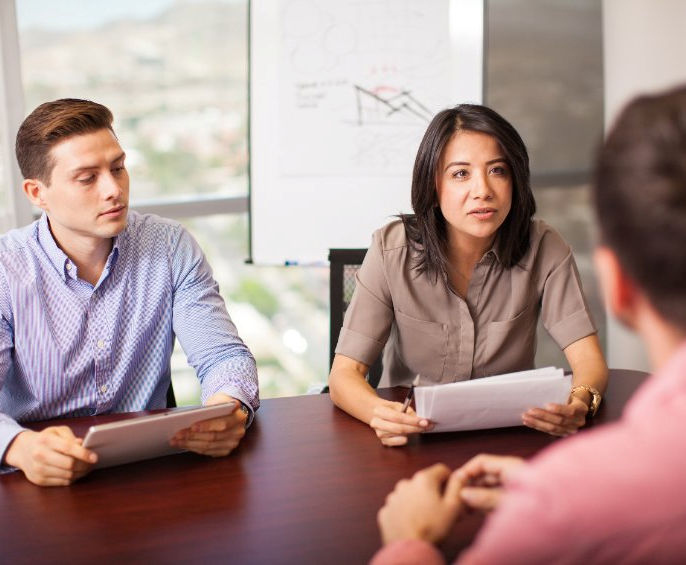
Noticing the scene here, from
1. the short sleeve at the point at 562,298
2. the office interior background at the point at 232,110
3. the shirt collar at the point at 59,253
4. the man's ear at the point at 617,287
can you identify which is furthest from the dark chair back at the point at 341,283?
the man's ear at the point at 617,287

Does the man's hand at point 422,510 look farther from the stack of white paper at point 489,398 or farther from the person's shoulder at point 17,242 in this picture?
the person's shoulder at point 17,242

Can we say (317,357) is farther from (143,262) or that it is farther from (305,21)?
(143,262)

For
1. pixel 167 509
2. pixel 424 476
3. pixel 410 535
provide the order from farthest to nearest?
pixel 167 509 < pixel 424 476 < pixel 410 535

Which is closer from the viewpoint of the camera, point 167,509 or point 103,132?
point 167,509

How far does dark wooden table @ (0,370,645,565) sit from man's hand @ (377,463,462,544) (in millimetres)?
101

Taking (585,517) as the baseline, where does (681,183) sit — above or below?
above

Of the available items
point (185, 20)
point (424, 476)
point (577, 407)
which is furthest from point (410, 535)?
point (185, 20)

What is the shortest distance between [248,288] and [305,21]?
Result: 1.41m

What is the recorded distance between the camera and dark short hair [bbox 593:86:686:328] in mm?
748

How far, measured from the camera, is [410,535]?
1.04m

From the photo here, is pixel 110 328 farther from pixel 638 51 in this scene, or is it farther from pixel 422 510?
pixel 638 51

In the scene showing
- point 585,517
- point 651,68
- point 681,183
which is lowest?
point 585,517

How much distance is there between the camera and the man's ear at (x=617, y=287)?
810 mm

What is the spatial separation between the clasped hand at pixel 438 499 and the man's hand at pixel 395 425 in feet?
1.32
